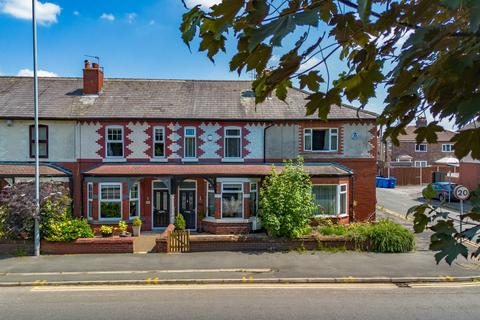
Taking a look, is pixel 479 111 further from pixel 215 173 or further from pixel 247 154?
pixel 247 154

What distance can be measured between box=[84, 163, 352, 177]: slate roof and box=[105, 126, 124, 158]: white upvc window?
0.60m

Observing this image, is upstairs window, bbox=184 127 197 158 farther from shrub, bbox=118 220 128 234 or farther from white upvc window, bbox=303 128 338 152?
white upvc window, bbox=303 128 338 152

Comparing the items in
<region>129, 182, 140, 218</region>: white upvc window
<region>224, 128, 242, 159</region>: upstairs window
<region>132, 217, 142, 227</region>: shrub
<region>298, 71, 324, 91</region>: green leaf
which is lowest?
<region>132, 217, 142, 227</region>: shrub

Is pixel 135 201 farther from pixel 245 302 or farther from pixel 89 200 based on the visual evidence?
pixel 245 302

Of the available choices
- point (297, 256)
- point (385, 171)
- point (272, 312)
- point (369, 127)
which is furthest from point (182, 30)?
point (385, 171)

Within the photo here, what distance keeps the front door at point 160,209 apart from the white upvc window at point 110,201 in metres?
1.99

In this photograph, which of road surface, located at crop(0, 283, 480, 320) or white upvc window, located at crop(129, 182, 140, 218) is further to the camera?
white upvc window, located at crop(129, 182, 140, 218)

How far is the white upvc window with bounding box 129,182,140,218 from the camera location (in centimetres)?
1909

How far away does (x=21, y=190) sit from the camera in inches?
603

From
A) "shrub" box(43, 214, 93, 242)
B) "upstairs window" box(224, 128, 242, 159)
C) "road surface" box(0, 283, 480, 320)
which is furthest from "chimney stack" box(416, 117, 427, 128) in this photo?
"upstairs window" box(224, 128, 242, 159)

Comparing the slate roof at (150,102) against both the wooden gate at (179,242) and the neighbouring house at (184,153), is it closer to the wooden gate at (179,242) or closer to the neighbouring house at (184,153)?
the neighbouring house at (184,153)

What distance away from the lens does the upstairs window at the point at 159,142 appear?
19.5 metres

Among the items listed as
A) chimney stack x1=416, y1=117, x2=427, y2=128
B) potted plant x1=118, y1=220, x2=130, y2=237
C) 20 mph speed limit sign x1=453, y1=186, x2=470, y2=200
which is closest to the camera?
chimney stack x1=416, y1=117, x2=427, y2=128

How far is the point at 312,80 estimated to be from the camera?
220 cm
